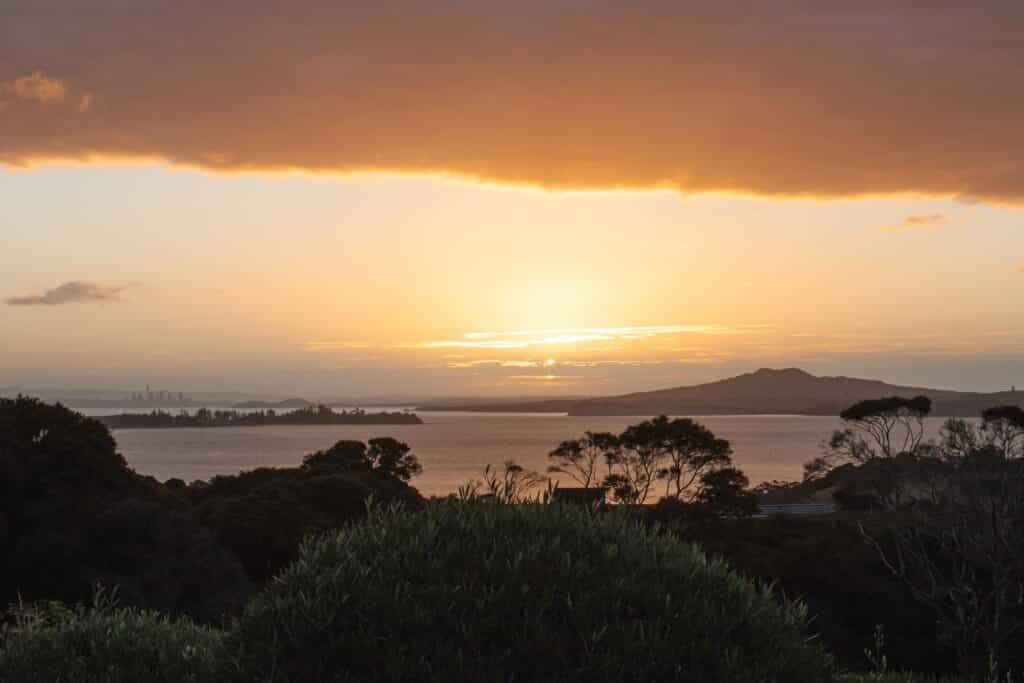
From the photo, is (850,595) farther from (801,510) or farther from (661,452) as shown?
(801,510)

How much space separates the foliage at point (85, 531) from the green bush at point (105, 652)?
1967 centimetres

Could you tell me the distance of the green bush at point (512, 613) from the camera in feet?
21.4

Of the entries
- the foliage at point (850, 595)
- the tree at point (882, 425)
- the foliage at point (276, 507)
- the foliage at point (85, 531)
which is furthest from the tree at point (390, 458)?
the foliage at point (85, 531)

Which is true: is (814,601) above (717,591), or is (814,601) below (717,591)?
below

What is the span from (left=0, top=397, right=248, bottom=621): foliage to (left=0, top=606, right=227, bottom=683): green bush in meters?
19.7

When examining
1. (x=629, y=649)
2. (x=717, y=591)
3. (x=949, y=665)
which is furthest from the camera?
(x=949, y=665)

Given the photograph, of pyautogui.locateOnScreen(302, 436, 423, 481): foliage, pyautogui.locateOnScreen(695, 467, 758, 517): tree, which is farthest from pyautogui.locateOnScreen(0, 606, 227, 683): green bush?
pyautogui.locateOnScreen(302, 436, 423, 481): foliage

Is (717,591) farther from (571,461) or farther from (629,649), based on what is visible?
(571,461)

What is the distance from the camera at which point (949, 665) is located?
35.2m

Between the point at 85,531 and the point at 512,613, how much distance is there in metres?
26.7

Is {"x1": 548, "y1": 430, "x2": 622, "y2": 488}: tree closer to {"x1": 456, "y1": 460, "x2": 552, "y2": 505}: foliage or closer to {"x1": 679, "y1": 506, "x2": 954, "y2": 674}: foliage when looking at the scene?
{"x1": 679, "y1": 506, "x2": 954, "y2": 674}: foliage

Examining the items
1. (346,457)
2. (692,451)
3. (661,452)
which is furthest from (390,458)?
(692,451)

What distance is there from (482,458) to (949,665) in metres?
156

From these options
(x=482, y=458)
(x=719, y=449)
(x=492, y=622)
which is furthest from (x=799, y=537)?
(x=482, y=458)
